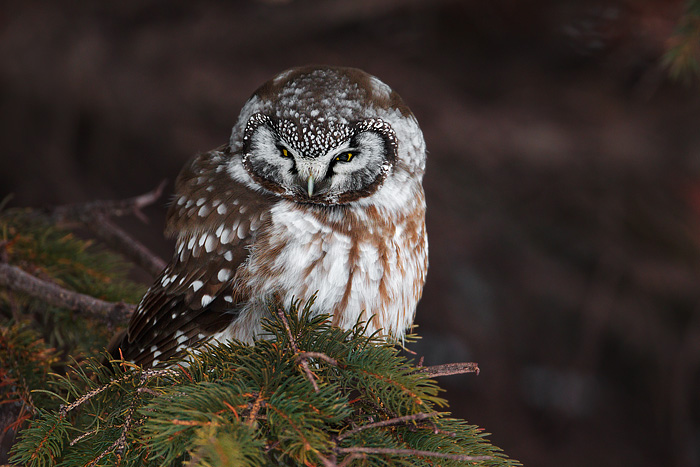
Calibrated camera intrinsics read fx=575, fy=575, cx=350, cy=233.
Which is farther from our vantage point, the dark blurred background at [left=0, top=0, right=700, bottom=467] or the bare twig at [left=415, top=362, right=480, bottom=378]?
the dark blurred background at [left=0, top=0, right=700, bottom=467]

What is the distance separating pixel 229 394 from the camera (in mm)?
1051

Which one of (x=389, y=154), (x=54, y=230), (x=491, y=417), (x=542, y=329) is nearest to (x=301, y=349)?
(x=389, y=154)

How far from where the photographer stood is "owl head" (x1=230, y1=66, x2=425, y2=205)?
153 cm

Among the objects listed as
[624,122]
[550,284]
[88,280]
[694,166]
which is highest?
[624,122]

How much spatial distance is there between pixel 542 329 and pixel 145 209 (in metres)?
2.89

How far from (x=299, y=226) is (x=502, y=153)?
241 cm

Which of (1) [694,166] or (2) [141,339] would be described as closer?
(2) [141,339]

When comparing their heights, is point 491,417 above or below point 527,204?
below

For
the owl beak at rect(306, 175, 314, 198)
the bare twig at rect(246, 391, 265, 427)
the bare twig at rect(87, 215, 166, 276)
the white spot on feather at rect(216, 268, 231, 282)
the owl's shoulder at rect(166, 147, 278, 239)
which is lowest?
the bare twig at rect(87, 215, 166, 276)


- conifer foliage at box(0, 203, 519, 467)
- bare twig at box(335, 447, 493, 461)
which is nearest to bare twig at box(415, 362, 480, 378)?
conifer foliage at box(0, 203, 519, 467)

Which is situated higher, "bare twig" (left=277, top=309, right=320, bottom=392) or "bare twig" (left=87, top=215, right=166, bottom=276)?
"bare twig" (left=277, top=309, right=320, bottom=392)

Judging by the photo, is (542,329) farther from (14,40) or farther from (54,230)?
(14,40)

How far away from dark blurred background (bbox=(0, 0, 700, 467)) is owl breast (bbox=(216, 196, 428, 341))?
204 centimetres

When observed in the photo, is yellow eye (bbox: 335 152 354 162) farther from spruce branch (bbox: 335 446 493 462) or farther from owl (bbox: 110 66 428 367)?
spruce branch (bbox: 335 446 493 462)
